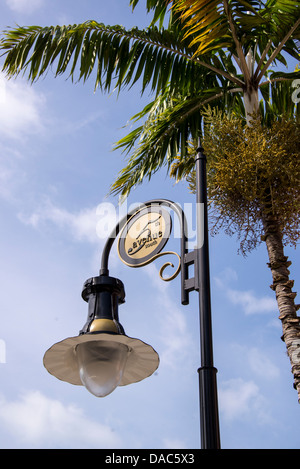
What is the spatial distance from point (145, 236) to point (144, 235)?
0.05ft

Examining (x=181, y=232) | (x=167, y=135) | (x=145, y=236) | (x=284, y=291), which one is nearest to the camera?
(x=181, y=232)

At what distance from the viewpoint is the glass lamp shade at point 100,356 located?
2857 mm

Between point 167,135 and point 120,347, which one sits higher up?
point 167,135

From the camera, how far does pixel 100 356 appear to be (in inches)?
113

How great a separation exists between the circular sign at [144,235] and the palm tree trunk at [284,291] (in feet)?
9.40

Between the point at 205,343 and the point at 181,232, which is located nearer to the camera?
the point at 205,343

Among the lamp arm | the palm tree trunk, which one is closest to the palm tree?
the palm tree trunk

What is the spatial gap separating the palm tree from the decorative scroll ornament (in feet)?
9.67

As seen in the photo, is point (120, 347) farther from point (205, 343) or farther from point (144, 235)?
point (144, 235)

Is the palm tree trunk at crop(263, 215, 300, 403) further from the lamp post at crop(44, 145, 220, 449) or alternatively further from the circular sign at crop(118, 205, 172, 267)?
the lamp post at crop(44, 145, 220, 449)

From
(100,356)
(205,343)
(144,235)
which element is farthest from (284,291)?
(100,356)
